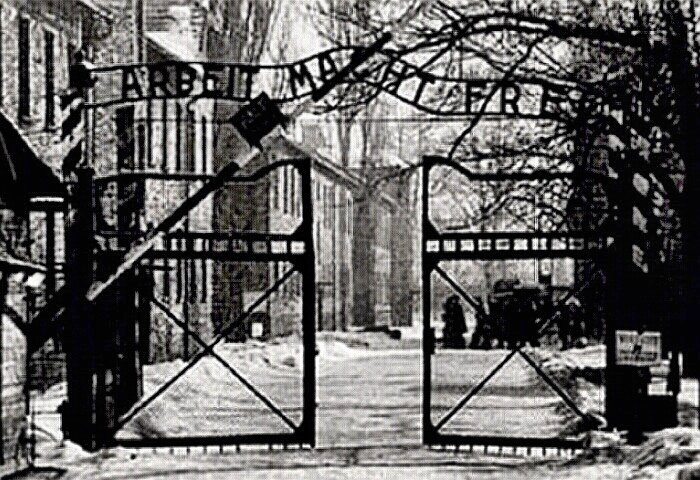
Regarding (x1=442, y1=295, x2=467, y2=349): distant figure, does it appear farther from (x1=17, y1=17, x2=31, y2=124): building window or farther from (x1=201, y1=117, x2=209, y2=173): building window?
(x1=17, y1=17, x2=31, y2=124): building window

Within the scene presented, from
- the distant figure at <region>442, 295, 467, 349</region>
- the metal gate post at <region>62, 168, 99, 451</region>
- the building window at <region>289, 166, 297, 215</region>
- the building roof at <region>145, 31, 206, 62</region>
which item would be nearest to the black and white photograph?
the metal gate post at <region>62, 168, 99, 451</region>

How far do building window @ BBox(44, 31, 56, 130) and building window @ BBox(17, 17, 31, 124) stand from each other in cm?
93

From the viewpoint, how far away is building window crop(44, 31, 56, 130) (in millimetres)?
24047

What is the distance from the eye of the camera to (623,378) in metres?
14.6

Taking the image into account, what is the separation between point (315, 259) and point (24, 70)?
7694 mm

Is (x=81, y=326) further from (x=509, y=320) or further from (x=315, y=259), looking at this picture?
(x=509, y=320)

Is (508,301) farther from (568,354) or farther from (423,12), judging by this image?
(423,12)

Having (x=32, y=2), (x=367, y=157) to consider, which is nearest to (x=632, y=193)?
(x=32, y=2)

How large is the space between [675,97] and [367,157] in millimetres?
47010

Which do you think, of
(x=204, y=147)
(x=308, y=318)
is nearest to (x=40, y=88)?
(x=308, y=318)

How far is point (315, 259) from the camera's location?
18.3m

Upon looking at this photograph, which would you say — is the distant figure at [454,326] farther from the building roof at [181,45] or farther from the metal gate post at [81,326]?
the metal gate post at [81,326]

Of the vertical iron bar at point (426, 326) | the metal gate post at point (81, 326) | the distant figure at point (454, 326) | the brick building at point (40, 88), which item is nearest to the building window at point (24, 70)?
the brick building at point (40, 88)

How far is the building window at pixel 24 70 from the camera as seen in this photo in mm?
22844
